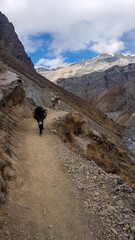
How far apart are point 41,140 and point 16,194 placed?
4.34m

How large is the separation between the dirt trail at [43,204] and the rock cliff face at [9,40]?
67.3 metres

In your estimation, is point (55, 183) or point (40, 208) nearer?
point (40, 208)

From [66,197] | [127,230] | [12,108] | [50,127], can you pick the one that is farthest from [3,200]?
[12,108]

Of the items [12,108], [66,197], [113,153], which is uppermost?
[12,108]

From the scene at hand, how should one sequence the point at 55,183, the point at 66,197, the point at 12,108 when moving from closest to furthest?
the point at 66,197, the point at 55,183, the point at 12,108


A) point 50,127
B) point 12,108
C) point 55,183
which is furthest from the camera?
point 12,108

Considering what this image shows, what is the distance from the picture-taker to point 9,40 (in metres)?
74.3

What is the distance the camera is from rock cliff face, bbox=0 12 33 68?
237ft

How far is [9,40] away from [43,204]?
75934mm

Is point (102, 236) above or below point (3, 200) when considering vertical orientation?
below

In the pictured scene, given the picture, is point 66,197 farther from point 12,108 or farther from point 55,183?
point 12,108

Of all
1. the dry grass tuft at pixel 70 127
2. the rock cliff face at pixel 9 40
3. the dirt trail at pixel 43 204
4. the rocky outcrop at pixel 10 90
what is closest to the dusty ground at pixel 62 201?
the dirt trail at pixel 43 204

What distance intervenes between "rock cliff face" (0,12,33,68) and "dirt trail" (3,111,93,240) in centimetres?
6727

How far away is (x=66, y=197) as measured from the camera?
6398 millimetres
